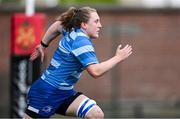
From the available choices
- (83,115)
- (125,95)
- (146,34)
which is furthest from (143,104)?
(83,115)

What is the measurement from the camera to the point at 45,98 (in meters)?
8.02

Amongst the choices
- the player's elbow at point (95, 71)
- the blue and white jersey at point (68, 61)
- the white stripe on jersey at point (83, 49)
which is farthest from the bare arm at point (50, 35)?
the player's elbow at point (95, 71)

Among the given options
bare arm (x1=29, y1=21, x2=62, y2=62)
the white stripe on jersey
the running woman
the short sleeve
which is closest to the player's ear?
the running woman

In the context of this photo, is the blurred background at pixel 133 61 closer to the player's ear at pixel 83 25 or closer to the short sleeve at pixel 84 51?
the player's ear at pixel 83 25

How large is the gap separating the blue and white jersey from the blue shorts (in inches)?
2.5

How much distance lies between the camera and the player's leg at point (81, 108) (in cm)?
782

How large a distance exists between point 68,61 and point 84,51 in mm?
313

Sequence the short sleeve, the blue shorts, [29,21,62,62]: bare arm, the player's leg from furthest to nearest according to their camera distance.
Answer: [29,21,62,62]: bare arm → the blue shorts → the player's leg → the short sleeve

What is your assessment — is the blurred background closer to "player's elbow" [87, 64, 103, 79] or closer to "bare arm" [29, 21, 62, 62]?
"bare arm" [29, 21, 62, 62]

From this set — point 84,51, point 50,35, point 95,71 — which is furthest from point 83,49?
point 50,35

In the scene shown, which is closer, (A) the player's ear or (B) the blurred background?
(A) the player's ear

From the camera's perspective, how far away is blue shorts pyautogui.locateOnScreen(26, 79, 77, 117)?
8008mm

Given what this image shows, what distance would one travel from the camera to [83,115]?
7.93 meters

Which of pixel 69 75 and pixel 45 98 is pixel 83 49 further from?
pixel 45 98
